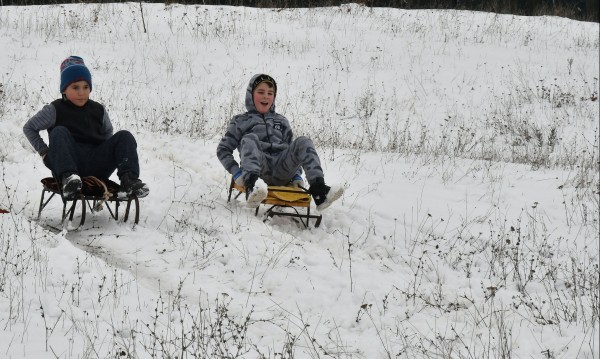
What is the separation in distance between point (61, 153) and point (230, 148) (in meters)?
1.58

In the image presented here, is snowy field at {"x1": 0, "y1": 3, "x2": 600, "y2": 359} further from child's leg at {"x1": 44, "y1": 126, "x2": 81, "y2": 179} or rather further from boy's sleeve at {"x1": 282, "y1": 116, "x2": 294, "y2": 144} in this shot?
boy's sleeve at {"x1": 282, "y1": 116, "x2": 294, "y2": 144}

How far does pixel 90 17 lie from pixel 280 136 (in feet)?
34.4

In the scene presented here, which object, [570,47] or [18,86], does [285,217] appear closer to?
[18,86]

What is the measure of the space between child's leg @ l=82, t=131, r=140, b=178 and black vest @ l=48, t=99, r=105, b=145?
135 mm

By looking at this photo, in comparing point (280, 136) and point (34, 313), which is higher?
point (280, 136)

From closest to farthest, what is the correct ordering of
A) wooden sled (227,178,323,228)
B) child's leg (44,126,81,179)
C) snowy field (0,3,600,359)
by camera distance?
1. snowy field (0,3,600,359)
2. child's leg (44,126,81,179)
3. wooden sled (227,178,323,228)

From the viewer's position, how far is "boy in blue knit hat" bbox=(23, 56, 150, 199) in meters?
5.55

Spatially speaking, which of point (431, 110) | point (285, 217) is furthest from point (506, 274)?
point (431, 110)

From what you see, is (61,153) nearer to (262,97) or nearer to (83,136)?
(83,136)

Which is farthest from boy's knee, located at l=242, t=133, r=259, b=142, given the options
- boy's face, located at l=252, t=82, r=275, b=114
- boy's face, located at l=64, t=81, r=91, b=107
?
boy's face, located at l=64, t=81, r=91, b=107

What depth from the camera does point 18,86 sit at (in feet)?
35.5

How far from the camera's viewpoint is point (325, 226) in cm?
596

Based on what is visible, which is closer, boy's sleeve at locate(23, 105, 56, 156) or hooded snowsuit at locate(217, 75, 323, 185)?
Answer: boy's sleeve at locate(23, 105, 56, 156)

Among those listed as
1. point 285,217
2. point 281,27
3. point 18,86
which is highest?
point 281,27
